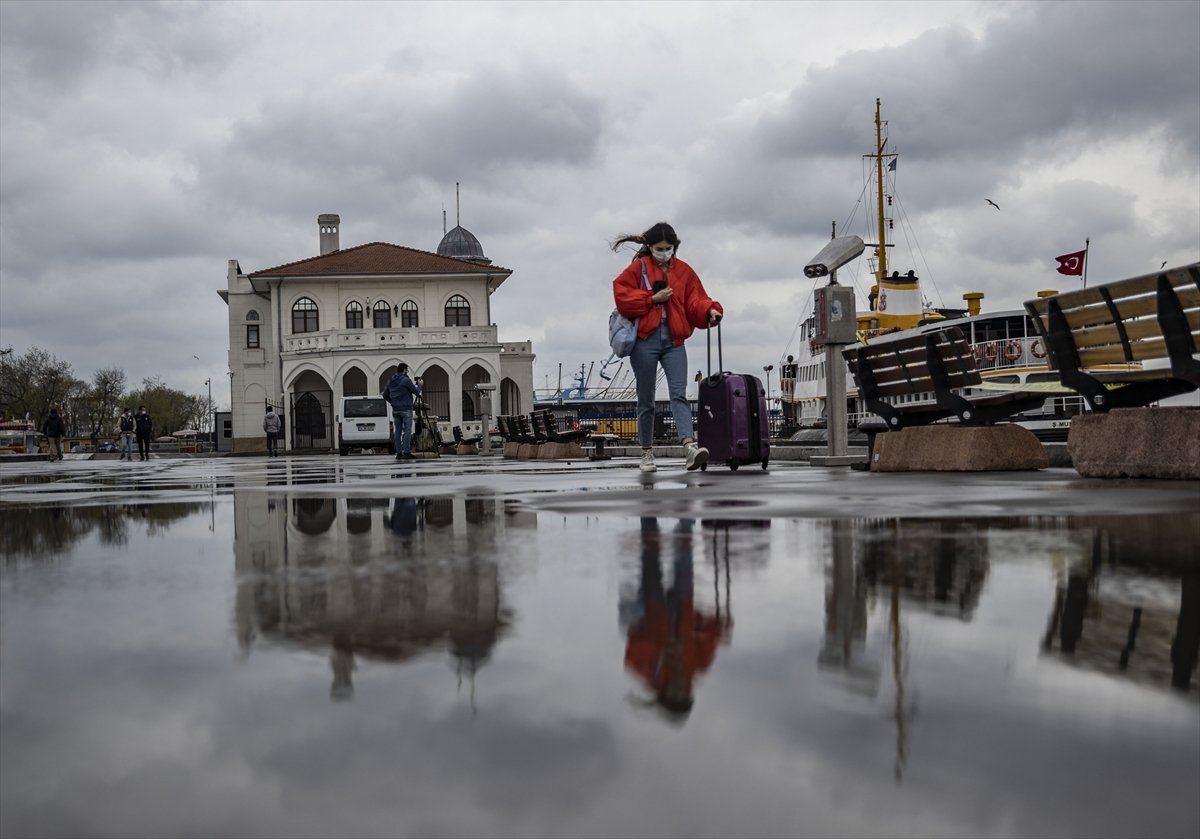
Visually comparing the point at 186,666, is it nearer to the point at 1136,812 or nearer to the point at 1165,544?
the point at 1136,812

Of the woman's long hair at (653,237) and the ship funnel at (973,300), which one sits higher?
the ship funnel at (973,300)

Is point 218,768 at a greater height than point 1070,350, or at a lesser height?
lesser

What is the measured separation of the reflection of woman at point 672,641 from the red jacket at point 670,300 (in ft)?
22.4

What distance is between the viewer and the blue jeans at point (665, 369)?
31.9 ft

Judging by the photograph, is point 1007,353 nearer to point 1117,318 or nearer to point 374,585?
point 1117,318

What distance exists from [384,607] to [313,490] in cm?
568

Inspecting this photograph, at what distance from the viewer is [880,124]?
5856cm

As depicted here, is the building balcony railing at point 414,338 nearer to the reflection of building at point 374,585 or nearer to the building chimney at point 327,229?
the building chimney at point 327,229

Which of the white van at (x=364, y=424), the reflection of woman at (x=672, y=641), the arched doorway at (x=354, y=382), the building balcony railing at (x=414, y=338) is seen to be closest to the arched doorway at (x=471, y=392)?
the building balcony railing at (x=414, y=338)

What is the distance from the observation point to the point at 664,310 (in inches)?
381

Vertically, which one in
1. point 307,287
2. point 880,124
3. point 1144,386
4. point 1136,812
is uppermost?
point 880,124

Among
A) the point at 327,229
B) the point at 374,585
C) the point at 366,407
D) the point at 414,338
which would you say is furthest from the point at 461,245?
the point at 374,585

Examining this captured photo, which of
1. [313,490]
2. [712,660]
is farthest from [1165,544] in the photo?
[313,490]

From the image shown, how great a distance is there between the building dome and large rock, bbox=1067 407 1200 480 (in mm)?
78036
